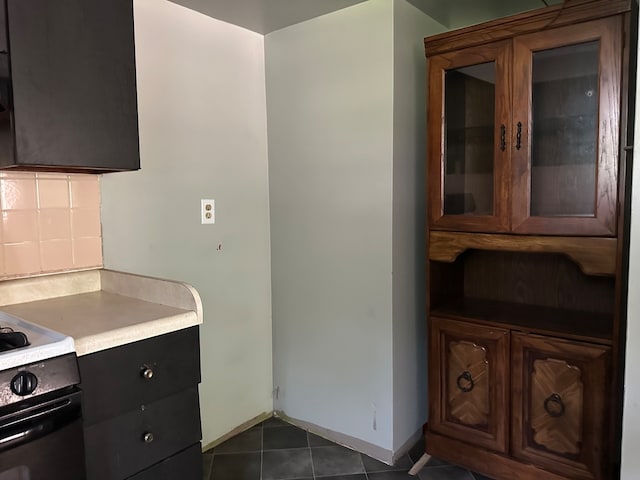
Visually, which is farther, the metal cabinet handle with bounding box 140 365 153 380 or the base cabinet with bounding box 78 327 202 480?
the metal cabinet handle with bounding box 140 365 153 380

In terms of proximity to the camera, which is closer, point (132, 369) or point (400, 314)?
point (132, 369)

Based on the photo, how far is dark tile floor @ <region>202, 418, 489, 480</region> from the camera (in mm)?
2148

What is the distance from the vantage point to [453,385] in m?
2.14

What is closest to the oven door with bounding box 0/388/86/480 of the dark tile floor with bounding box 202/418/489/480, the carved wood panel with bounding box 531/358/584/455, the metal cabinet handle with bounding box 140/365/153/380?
the metal cabinet handle with bounding box 140/365/153/380

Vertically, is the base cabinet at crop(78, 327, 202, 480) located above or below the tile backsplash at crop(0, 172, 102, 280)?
below

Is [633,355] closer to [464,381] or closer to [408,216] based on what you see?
[464,381]

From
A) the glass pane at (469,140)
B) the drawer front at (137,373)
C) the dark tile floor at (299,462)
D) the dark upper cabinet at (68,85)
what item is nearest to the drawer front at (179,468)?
the drawer front at (137,373)

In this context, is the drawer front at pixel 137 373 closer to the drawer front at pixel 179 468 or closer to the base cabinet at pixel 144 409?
the base cabinet at pixel 144 409

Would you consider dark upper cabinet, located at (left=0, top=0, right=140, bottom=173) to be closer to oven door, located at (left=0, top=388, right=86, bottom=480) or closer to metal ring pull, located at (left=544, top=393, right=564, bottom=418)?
oven door, located at (left=0, top=388, right=86, bottom=480)

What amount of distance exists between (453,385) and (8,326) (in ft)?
5.71

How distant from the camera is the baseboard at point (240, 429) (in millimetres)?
2396

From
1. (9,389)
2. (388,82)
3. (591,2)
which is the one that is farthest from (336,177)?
(9,389)

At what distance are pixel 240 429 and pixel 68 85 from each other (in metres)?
1.89

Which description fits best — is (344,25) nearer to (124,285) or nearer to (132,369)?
(124,285)
